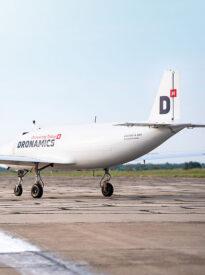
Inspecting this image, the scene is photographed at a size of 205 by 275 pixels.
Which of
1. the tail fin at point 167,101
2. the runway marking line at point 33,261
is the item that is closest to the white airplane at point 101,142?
the tail fin at point 167,101

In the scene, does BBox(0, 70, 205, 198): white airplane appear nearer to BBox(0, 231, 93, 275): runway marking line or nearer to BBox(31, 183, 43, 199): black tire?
BBox(31, 183, 43, 199): black tire

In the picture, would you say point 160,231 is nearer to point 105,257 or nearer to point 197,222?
point 197,222

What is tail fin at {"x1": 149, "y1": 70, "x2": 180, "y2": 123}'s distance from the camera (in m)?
27.7

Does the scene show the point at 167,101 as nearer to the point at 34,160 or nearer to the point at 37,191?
the point at 34,160

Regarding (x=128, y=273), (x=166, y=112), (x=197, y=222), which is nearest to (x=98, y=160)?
(x=166, y=112)

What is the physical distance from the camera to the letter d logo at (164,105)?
2789cm

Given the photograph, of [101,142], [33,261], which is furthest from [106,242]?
[101,142]

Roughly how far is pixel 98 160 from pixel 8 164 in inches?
244

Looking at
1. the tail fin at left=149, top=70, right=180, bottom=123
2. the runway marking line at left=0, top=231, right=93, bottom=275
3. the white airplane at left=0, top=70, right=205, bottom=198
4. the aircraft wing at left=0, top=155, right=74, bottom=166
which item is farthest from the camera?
the aircraft wing at left=0, top=155, right=74, bottom=166

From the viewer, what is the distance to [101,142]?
95.0 ft

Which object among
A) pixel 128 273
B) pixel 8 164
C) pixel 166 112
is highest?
pixel 166 112

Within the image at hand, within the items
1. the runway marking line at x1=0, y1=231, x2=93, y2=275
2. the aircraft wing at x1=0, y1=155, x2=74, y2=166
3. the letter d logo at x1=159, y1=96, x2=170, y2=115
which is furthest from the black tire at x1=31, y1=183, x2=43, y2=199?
the runway marking line at x1=0, y1=231, x2=93, y2=275

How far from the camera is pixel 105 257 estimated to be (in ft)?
31.0

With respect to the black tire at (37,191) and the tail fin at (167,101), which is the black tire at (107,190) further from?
the tail fin at (167,101)
